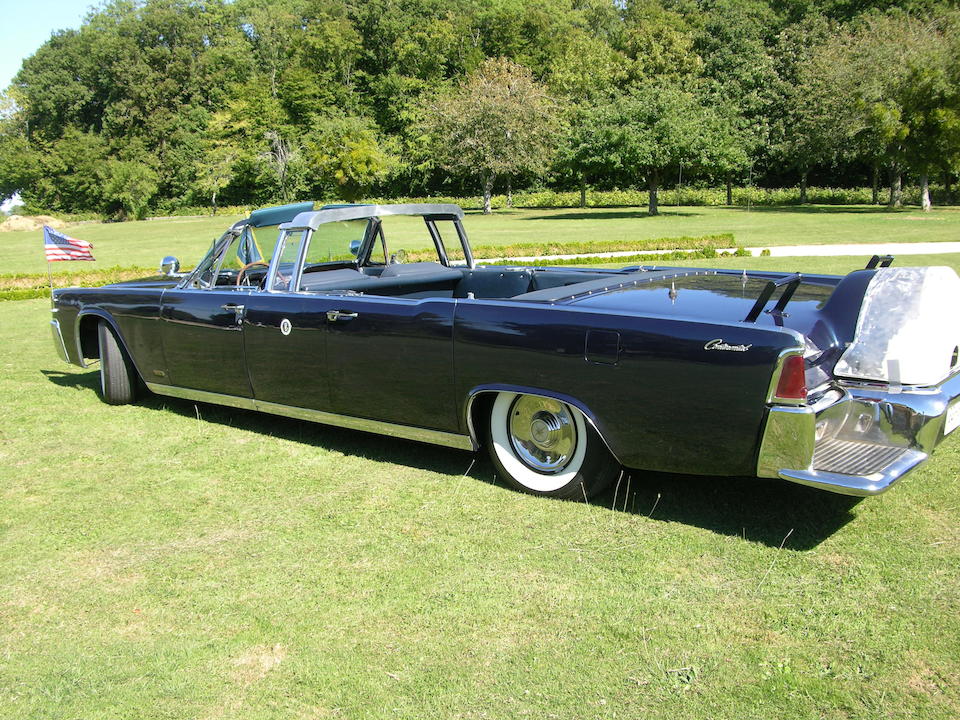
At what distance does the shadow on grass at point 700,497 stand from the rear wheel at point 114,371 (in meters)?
1.68

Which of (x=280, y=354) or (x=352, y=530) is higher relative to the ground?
(x=280, y=354)

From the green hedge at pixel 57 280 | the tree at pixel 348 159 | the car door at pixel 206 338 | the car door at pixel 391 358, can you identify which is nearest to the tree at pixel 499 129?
the tree at pixel 348 159

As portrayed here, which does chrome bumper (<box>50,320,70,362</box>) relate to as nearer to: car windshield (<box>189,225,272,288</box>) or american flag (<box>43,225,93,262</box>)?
car windshield (<box>189,225,272,288</box>)

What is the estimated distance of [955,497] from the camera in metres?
4.22

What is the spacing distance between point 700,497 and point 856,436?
88cm

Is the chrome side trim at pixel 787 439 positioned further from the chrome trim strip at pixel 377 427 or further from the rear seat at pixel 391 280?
the rear seat at pixel 391 280

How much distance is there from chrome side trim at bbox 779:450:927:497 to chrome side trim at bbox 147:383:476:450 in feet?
5.75

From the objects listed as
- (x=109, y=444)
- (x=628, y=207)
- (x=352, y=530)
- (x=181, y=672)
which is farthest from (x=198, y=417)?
(x=628, y=207)

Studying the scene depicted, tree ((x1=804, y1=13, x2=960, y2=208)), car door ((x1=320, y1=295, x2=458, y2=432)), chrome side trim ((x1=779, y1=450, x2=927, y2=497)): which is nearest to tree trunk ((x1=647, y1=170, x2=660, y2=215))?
tree ((x1=804, y1=13, x2=960, y2=208))

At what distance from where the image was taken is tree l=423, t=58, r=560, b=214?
166ft

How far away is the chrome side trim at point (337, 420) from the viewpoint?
14.8ft

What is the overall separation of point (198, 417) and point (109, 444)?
740mm

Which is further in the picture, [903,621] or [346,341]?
[346,341]

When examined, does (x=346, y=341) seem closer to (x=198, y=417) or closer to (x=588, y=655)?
(x=198, y=417)
